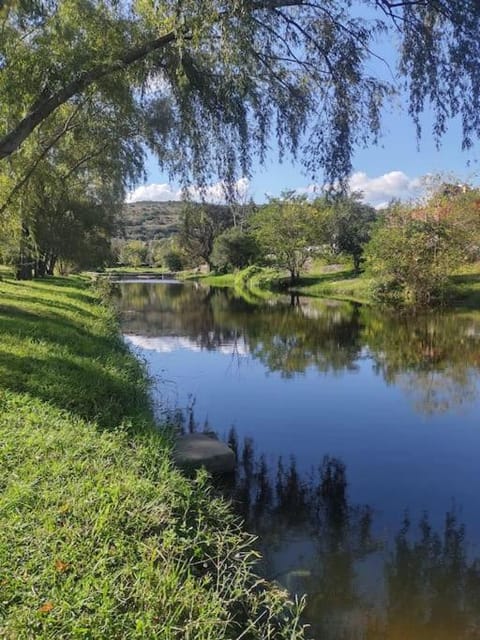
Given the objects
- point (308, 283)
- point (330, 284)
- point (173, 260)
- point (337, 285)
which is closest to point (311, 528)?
point (337, 285)

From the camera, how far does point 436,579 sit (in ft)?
16.8

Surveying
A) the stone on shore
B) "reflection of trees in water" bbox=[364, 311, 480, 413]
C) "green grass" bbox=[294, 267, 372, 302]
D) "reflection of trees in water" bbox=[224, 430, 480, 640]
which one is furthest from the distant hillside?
"reflection of trees in water" bbox=[224, 430, 480, 640]

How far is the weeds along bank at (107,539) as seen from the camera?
2764 mm

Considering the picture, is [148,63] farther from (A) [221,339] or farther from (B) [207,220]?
(A) [221,339]

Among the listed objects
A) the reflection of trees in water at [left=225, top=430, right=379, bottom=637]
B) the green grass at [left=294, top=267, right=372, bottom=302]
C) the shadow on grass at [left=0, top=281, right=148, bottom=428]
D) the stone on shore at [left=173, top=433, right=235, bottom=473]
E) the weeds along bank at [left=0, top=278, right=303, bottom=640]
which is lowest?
the reflection of trees in water at [left=225, top=430, right=379, bottom=637]

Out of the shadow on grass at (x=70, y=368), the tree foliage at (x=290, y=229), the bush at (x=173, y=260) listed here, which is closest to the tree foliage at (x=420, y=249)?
the tree foliage at (x=290, y=229)

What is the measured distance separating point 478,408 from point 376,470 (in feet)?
13.3

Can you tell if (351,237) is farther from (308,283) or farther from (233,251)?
(233,251)

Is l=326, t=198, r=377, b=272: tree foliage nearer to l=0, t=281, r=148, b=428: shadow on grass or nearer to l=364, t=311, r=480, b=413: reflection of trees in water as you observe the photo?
l=364, t=311, r=480, b=413: reflection of trees in water

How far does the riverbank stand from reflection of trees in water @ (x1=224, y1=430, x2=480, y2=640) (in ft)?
77.0

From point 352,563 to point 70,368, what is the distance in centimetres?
464

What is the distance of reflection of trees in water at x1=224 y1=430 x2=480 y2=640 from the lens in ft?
14.9

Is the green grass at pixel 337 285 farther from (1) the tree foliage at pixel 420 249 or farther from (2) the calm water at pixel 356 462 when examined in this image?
(2) the calm water at pixel 356 462

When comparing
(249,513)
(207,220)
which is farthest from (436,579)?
(207,220)
